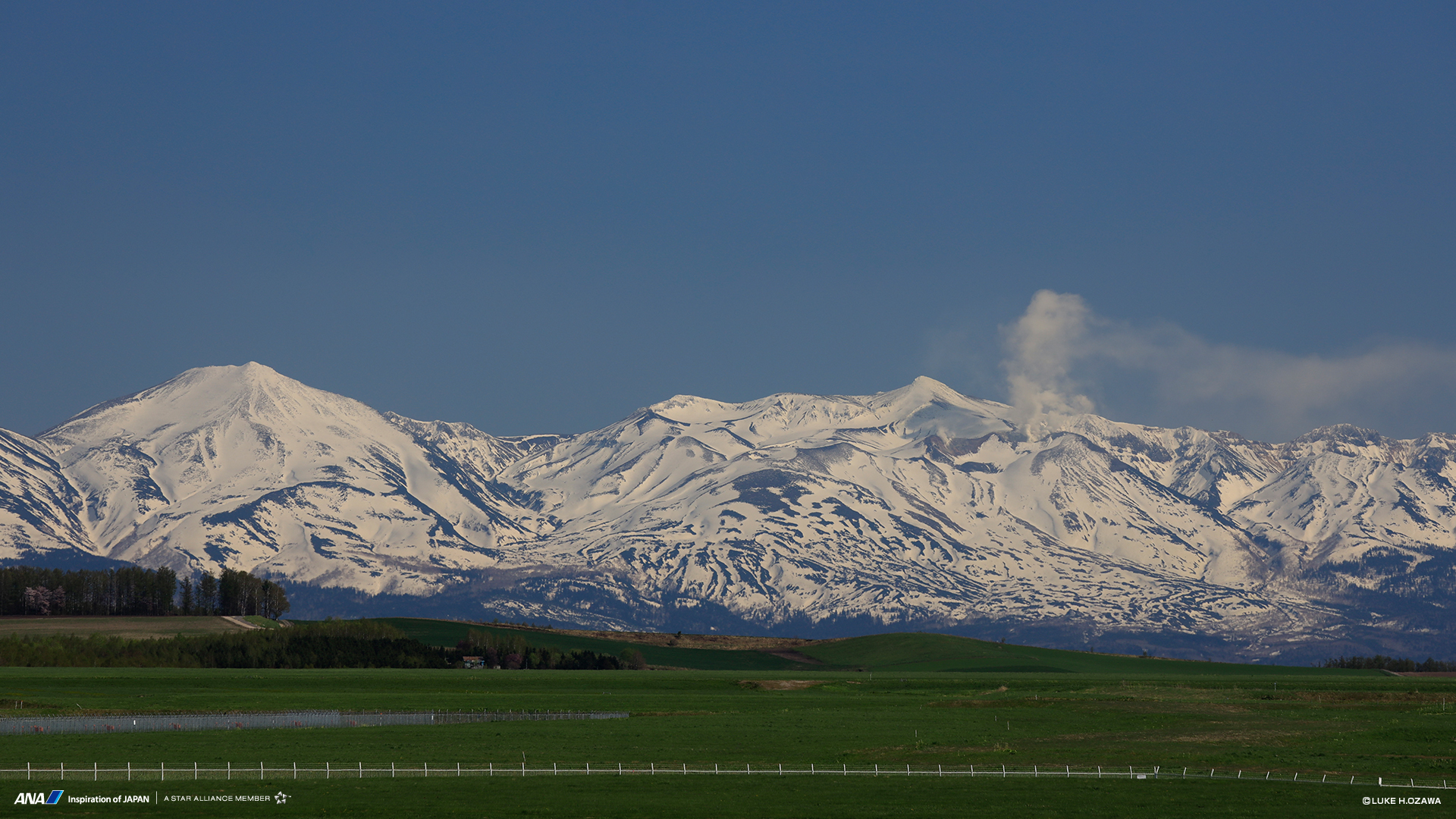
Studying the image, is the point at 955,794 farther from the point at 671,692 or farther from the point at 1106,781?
the point at 671,692

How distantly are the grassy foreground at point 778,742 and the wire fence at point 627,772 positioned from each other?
1.52m

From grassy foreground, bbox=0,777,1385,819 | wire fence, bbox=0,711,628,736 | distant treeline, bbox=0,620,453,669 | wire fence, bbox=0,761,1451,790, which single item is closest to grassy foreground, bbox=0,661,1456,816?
grassy foreground, bbox=0,777,1385,819

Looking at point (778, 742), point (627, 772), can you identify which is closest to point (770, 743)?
point (778, 742)

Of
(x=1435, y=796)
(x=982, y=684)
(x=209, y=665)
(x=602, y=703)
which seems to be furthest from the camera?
(x=209, y=665)

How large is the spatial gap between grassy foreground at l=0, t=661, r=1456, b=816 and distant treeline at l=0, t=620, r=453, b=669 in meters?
20.2

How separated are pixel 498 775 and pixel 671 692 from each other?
257ft

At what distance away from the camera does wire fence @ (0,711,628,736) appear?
3750 inches

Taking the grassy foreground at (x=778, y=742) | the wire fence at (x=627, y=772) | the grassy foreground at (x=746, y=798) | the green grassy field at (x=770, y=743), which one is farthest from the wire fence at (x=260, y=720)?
the grassy foreground at (x=746, y=798)

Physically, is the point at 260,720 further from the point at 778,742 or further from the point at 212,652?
the point at 212,652

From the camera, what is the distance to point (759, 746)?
3356 inches

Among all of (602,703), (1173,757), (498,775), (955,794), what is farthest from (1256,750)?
(602,703)

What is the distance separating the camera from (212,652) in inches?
7313

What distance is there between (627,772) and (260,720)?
45285 mm

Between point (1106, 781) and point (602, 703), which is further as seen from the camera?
point (602, 703)
